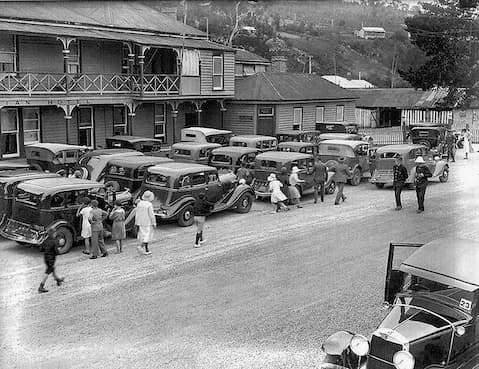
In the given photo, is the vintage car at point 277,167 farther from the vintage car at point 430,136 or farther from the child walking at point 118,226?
the vintage car at point 430,136

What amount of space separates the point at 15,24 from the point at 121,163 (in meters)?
7.74

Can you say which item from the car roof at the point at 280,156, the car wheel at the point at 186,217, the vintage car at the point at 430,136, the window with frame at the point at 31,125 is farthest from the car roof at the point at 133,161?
the vintage car at the point at 430,136

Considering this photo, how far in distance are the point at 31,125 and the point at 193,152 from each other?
7057 mm

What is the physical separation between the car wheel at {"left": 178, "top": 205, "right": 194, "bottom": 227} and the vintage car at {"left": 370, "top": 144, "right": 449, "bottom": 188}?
7224 mm

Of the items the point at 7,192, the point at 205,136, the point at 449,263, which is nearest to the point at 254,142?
the point at 205,136

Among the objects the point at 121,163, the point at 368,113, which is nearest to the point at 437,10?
the point at 121,163

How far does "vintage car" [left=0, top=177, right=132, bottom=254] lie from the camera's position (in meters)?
12.3

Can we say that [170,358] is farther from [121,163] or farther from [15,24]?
[15,24]

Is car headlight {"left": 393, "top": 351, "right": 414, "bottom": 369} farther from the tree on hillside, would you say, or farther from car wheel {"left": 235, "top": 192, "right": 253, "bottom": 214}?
car wheel {"left": 235, "top": 192, "right": 253, "bottom": 214}

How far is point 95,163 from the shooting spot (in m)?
17.6

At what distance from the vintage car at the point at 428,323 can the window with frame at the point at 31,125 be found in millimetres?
19000

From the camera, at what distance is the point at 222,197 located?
16203 mm

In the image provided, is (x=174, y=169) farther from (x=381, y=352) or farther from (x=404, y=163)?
(x=381, y=352)

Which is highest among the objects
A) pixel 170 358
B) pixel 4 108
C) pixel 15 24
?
pixel 15 24
